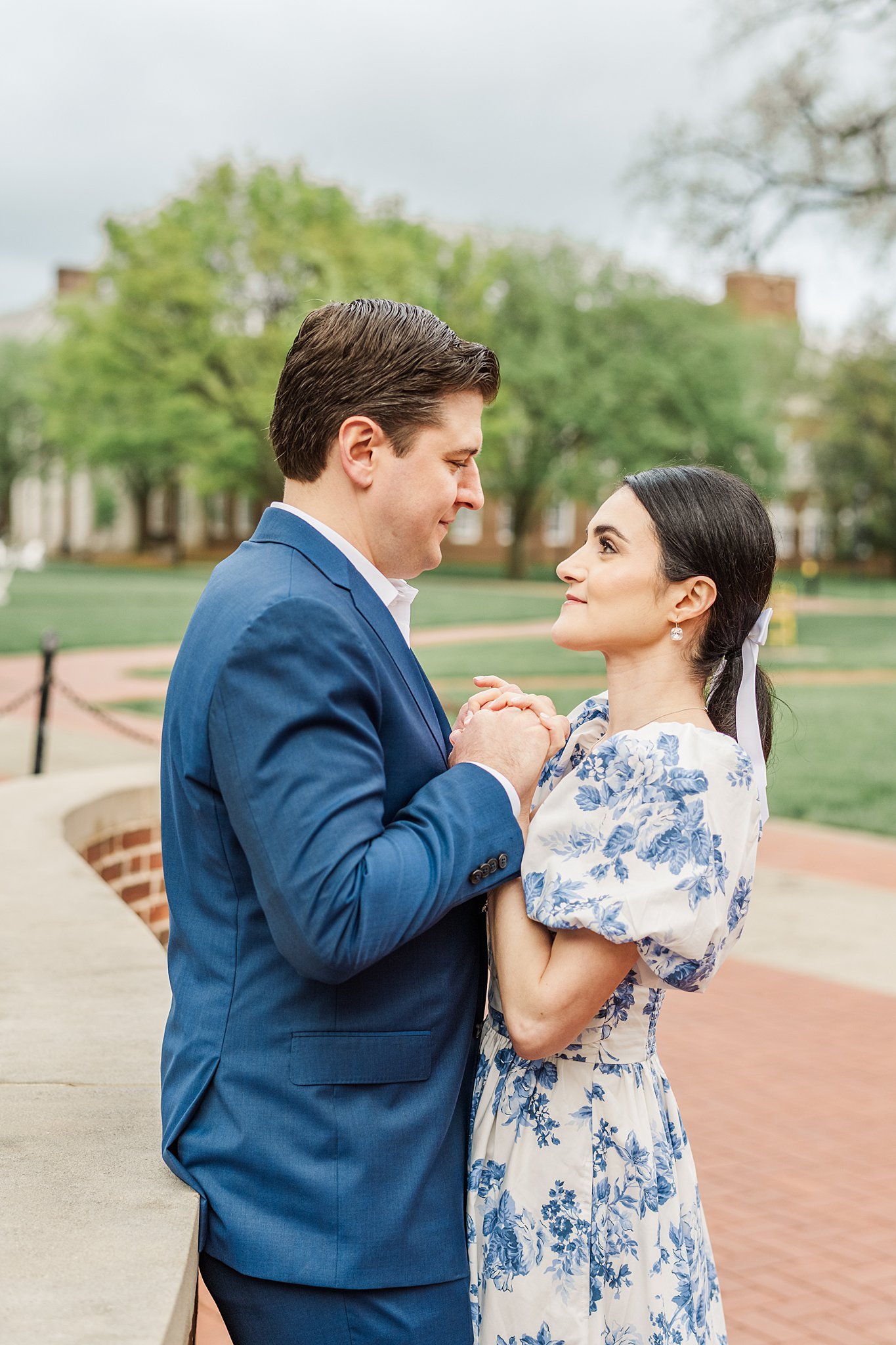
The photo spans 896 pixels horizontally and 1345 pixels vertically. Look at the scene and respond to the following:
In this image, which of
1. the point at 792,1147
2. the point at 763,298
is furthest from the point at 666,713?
the point at 763,298

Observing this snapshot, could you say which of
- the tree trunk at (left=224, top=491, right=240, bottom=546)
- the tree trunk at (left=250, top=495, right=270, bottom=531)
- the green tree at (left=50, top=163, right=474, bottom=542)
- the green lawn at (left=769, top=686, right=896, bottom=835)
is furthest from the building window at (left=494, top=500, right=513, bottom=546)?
the green lawn at (left=769, top=686, right=896, bottom=835)

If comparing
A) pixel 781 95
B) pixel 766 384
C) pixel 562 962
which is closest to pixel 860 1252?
pixel 562 962

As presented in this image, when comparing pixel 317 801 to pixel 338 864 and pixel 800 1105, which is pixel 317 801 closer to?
pixel 338 864

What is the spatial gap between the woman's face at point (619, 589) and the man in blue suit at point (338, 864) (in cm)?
22

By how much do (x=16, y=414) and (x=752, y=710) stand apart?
72917 mm

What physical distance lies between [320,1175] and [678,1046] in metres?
4.34

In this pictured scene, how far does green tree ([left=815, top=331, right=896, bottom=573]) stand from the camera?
54875 mm

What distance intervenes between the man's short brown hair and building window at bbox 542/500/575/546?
60036 millimetres

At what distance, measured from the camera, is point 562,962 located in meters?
1.88

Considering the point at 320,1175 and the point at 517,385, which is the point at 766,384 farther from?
the point at 320,1175

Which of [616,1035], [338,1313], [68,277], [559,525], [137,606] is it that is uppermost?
[68,277]

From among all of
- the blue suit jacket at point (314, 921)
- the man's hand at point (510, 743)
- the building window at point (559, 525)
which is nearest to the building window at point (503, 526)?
the building window at point (559, 525)

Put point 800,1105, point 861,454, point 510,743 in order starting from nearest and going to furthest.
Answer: point 510,743 → point 800,1105 → point 861,454

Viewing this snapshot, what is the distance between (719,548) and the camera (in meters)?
2.05
